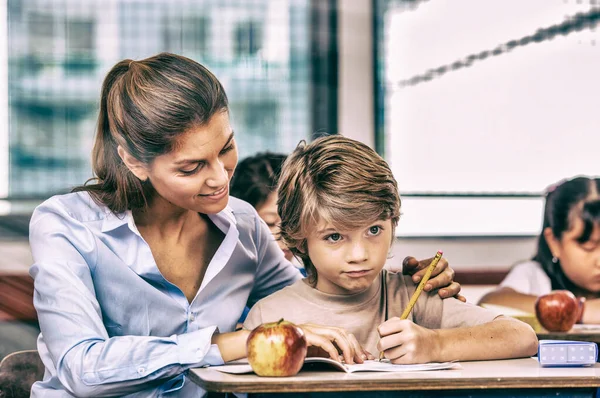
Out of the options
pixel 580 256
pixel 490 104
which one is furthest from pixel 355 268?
pixel 490 104

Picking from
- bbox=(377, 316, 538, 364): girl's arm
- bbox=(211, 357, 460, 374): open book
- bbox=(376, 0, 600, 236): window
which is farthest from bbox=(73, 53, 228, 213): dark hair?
bbox=(376, 0, 600, 236): window

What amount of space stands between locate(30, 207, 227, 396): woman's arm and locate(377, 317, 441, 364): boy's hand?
324mm

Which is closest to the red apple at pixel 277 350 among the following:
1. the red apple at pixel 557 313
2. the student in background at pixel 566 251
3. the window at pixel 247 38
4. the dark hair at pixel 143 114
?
the dark hair at pixel 143 114

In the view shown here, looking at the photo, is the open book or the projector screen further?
the projector screen

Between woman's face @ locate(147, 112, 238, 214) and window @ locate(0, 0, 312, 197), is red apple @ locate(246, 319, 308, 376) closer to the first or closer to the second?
woman's face @ locate(147, 112, 238, 214)

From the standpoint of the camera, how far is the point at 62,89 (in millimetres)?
4328

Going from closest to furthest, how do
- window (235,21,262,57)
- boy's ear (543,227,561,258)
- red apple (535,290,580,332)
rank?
red apple (535,290,580,332) < boy's ear (543,227,561,258) < window (235,21,262,57)

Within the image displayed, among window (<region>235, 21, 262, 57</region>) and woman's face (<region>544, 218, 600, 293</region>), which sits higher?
window (<region>235, 21, 262, 57</region>)

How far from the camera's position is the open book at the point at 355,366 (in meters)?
1.61

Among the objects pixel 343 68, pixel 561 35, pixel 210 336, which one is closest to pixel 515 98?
pixel 561 35

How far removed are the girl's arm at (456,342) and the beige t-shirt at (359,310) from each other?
128mm

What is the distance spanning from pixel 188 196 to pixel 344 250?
350 millimetres

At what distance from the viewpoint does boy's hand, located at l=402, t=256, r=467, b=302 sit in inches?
78.8

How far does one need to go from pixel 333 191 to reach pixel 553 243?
1.77 metres
